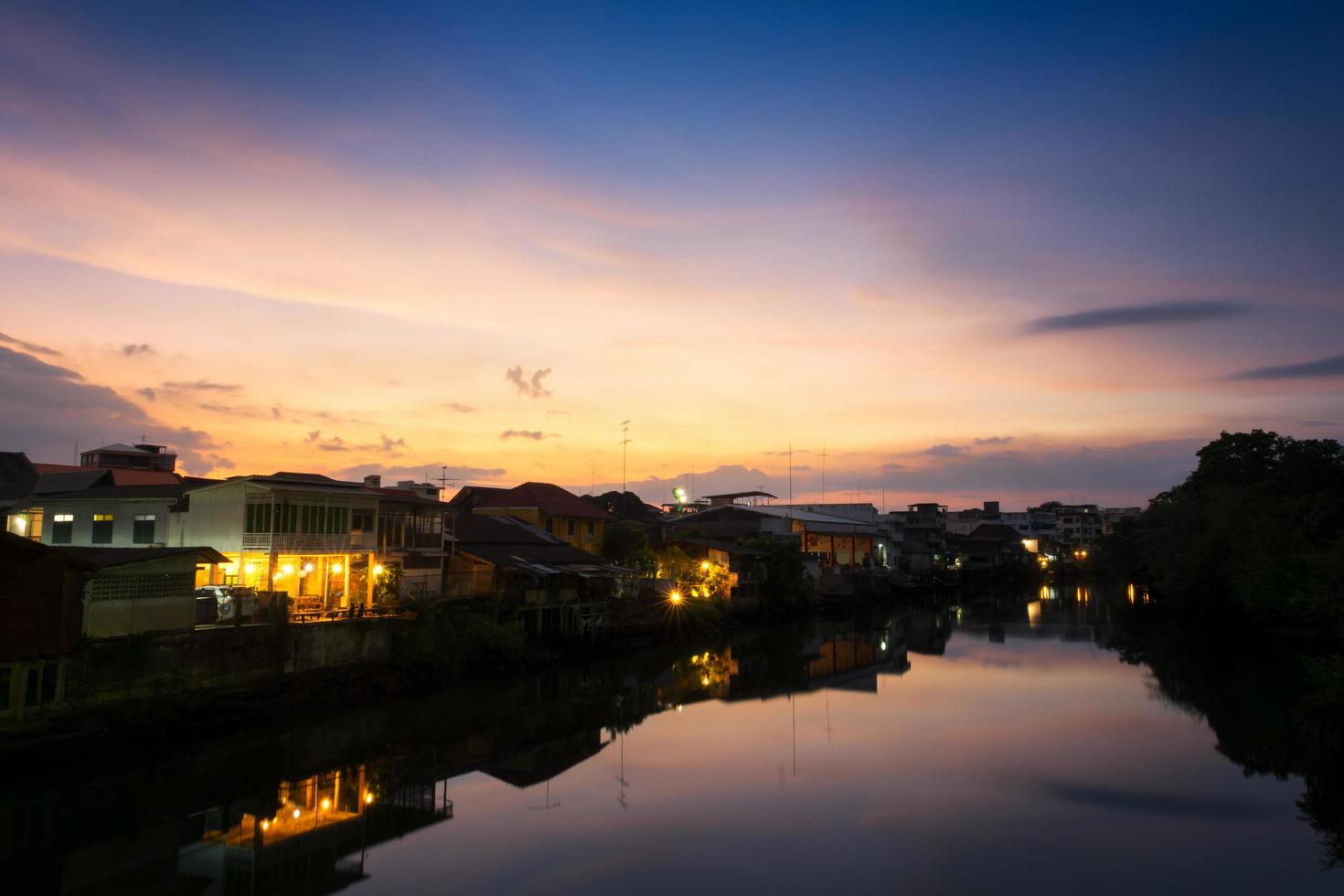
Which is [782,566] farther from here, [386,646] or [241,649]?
[241,649]

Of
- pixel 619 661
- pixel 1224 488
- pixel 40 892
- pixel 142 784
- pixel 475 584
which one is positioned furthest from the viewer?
pixel 1224 488

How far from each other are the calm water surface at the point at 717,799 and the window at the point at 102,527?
10.9 metres

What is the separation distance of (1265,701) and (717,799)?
64.8 ft

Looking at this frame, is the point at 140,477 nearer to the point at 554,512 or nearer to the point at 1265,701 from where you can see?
the point at 554,512

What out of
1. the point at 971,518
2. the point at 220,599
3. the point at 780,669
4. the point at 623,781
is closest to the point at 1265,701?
the point at 780,669

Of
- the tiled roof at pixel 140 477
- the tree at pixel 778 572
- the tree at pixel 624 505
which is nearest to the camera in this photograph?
the tiled roof at pixel 140 477

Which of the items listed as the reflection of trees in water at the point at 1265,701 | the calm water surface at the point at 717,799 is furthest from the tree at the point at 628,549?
the reflection of trees in water at the point at 1265,701

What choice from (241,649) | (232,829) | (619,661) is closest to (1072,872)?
(232,829)

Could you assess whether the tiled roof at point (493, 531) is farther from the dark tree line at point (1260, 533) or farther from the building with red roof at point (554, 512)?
the dark tree line at point (1260, 533)

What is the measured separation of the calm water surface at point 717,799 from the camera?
1442cm

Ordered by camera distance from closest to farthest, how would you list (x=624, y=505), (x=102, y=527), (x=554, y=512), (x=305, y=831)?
(x=305, y=831)
(x=102, y=527)
(x=554, y=512)
(x=624, y=505)

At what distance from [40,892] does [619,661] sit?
2516cm

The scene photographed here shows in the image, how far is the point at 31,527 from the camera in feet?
95.2

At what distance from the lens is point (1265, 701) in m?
27.3
